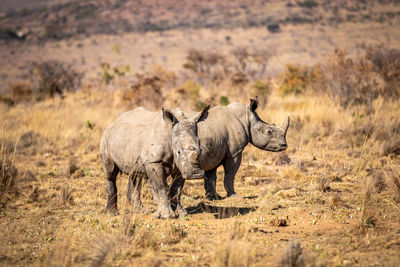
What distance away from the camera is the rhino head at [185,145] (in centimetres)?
579

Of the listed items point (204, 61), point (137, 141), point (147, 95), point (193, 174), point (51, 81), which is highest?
point (204, 61)

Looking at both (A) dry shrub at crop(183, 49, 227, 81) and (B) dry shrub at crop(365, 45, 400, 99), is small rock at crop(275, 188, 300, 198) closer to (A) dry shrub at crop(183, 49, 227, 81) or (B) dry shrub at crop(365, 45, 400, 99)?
(B) dry shrub at crop(365, 45, 400, 99)

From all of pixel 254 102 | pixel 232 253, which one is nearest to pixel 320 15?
pixel 254 102

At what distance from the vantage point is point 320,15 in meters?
71.6

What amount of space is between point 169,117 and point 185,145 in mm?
595

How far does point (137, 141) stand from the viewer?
651 cm

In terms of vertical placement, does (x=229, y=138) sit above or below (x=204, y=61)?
below

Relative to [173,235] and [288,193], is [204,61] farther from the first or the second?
[173,235]

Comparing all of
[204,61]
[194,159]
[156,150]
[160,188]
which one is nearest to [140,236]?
[194,159]

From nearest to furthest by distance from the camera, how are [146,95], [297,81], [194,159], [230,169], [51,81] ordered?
1. [194,159]
2. [230,169]
3. [146,95]
4. [297,81]
5. [51,81]

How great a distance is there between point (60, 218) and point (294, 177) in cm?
499

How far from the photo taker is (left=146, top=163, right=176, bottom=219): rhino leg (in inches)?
246

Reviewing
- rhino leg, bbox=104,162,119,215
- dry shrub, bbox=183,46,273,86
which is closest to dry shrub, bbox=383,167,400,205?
rhino leg, bbox=104,162,119,215

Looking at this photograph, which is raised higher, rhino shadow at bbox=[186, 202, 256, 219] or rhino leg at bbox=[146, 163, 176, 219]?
rhino leg at bbox=[146, 163, 176, 219]
